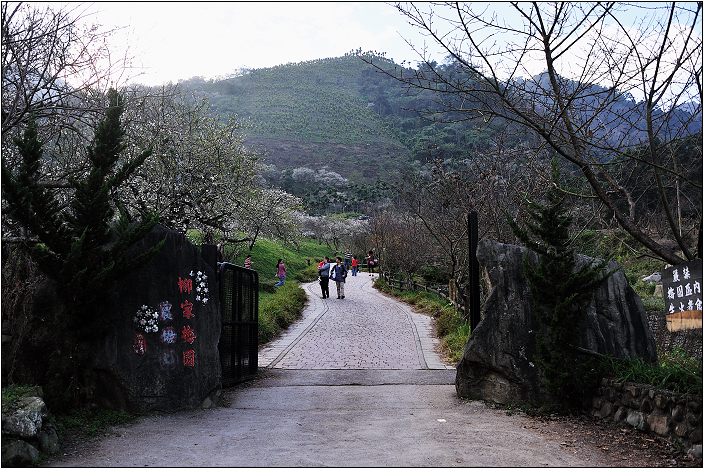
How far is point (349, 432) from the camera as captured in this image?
5.42 metres

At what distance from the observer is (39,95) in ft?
20.0

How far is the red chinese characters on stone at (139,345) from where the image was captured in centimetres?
570

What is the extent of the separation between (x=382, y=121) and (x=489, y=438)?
11975cm

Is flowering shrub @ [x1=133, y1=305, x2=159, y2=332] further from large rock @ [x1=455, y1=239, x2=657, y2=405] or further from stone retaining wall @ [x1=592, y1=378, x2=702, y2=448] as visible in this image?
stone retaining wall @ [x1=592, y1=378, x2=702, y2=448]

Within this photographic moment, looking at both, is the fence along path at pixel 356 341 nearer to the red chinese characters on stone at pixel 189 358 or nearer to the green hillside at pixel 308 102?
the red chinese characters on stone at pixel 189 358

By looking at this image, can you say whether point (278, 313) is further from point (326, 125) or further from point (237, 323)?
point (326, 125)

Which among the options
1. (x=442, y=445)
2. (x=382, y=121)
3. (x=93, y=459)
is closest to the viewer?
(x=93, y=459)

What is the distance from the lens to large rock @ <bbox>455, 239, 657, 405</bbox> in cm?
631

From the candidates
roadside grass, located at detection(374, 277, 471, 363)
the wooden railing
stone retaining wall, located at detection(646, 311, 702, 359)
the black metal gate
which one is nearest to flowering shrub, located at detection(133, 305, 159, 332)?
the black metal gate

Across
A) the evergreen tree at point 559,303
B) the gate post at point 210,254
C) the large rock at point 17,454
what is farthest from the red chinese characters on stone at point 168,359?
the evergreen tree at point 559,303

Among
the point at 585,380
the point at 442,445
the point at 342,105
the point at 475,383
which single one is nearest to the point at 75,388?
the point at 442,445

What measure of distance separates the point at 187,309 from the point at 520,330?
159 inches

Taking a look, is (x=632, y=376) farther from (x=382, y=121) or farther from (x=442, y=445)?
(x=382, y=121)

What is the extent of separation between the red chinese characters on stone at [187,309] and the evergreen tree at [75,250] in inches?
31.5
